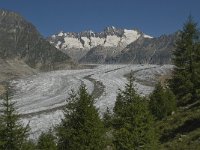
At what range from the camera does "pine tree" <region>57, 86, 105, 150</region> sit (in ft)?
86.2

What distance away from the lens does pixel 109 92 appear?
10588cm

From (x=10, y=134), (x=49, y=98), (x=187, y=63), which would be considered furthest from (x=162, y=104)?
(x=49, y=98)

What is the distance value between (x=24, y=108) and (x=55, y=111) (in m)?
10.2

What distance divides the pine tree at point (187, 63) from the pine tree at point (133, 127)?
17768 mm

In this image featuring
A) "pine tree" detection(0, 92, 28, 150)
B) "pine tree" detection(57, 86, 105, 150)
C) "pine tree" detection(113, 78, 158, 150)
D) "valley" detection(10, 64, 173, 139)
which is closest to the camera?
"pine tree" detection(113, 78, 158, 150)

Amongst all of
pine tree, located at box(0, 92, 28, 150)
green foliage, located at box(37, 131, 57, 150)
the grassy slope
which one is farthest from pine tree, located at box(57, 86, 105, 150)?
the grassy slope

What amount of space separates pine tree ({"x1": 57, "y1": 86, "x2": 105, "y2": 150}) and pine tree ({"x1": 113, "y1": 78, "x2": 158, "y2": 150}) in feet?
5.26

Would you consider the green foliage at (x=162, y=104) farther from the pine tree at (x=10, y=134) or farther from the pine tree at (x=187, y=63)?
the pine tree at (x=10, y=134)

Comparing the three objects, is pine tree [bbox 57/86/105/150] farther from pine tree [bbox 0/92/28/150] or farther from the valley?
the valley

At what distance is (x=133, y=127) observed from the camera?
80.1ft

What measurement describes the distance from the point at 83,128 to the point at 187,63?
1992 cm

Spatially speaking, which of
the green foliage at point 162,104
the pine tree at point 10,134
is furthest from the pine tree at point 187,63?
the pine tree at point 10,134

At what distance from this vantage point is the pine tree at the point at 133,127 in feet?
79.1

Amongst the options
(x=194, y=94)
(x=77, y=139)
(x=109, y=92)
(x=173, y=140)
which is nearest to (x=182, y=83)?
(x=194, y=94)
